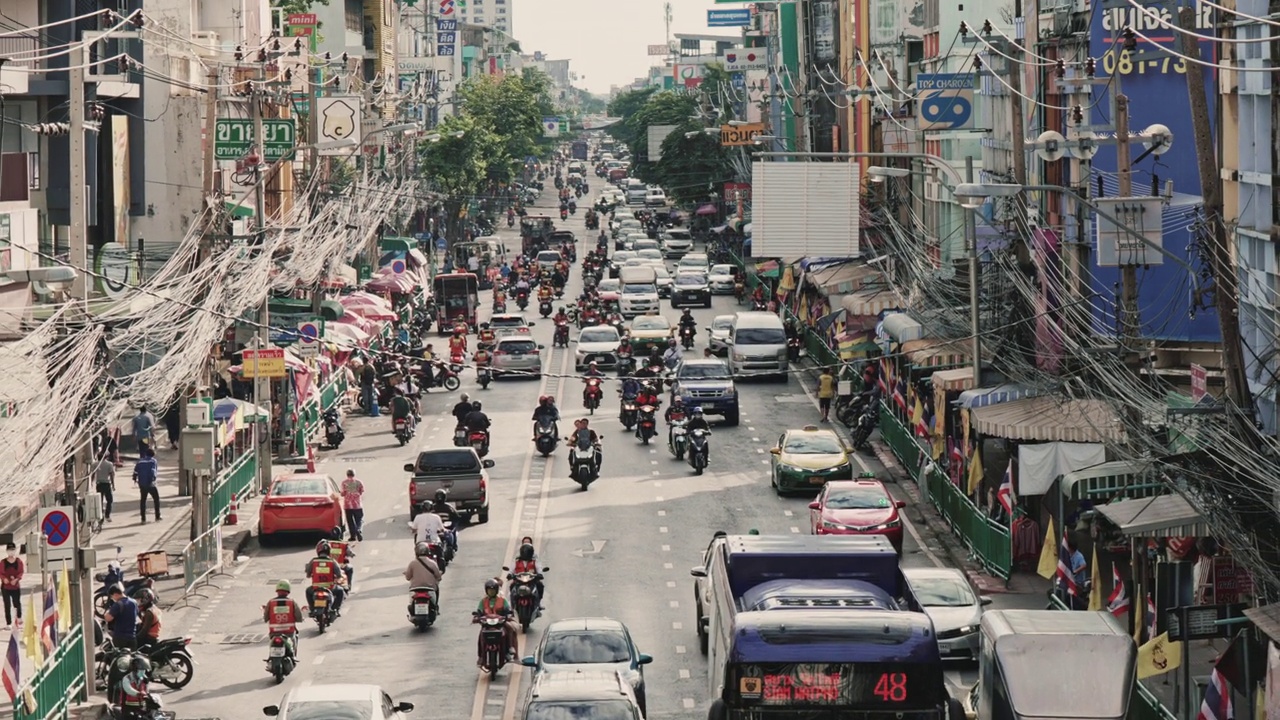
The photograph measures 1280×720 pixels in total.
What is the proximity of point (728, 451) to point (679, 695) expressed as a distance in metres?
22.5

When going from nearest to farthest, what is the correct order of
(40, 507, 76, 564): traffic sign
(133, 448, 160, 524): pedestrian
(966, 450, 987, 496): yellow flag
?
(40, 507, 76, 564): traffic sign → (966, 450, 987, 496): yellow flag → (133, 448, 160, 524): pedestrian

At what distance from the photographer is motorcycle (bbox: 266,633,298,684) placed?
91.7ft

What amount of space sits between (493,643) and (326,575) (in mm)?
4529

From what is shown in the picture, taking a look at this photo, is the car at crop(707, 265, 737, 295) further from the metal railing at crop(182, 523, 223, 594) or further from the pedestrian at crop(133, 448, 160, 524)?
the metal railing at crop(182, 523, 223, 594)

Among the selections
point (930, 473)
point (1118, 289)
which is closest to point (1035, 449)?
point (1118, 289)

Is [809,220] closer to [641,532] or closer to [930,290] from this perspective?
[930,290]

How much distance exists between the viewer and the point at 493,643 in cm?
2781

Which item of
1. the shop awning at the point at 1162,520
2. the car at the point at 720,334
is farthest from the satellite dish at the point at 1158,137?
the car at the point at 720,334

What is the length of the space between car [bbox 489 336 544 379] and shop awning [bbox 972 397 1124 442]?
2898cm

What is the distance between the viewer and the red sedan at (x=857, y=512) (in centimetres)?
3500

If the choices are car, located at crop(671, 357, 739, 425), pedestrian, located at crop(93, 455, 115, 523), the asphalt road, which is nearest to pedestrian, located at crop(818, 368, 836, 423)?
the asphalt road

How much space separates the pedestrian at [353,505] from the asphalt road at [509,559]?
0.92 ft

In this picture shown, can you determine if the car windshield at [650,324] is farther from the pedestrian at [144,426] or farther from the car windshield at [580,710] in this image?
the car windshield at [580,710]

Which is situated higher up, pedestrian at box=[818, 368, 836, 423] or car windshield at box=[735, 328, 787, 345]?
car windshield at box=[735, 328, 787, 345]
